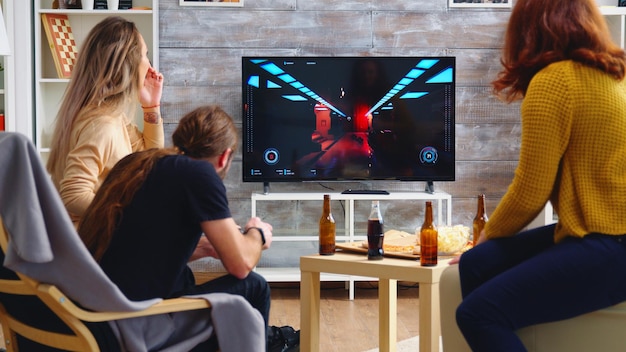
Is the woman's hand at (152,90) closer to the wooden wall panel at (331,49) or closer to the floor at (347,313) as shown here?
the floor at (347,313)

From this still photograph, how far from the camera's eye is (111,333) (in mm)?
2209

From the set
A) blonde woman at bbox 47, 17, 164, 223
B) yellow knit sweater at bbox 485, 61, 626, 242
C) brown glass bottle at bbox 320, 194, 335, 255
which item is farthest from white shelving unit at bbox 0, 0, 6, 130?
yellow knit sweater at bbox 485, 61, 626, 242

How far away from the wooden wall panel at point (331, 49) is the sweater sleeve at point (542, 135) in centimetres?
307

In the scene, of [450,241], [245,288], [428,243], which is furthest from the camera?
[450,241]

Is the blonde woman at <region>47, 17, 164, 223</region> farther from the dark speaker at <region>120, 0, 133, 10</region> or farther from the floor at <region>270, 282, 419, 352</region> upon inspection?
the dark speaker at <region>120, 0, 133, 10</region>

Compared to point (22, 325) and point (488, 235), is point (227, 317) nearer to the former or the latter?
point (22, 325)

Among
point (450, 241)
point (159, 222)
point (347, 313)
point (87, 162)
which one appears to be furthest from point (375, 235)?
point (347, 313)

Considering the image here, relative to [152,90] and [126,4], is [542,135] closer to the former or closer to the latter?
[152,90]

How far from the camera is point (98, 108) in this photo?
3.07m

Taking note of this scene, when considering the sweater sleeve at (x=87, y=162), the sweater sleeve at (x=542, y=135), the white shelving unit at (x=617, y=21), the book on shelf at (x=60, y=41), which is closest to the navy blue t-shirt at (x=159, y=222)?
the sweater sleeve at (x=87, y=162)

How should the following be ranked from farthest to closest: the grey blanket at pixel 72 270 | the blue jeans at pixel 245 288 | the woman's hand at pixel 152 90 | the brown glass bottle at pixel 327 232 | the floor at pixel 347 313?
the floor at pixel 347 313, the woman's hand at pixel 152 90, the brown glass bottle at pixel 327 232, the blue jeans at pixel 245 288, the grey blanket at pixel 72 270

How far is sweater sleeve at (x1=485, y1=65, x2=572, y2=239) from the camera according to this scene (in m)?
2.31

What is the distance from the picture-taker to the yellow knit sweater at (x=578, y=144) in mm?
2297

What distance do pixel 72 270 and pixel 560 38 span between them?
54.4 inches
